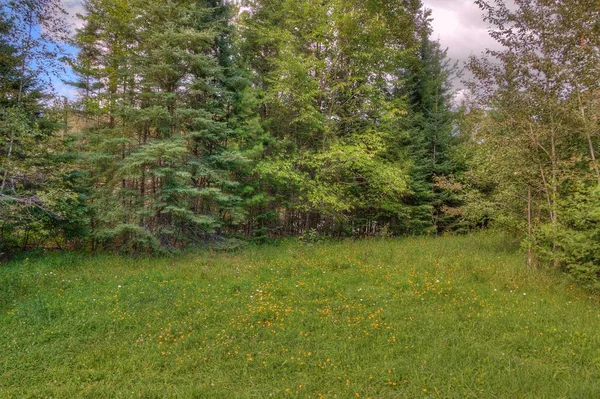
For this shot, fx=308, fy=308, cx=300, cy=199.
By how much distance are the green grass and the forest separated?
1.64m

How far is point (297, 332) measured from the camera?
4504 millimetres

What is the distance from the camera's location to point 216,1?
33.1 feet

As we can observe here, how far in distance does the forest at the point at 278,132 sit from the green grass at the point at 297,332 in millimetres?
1642

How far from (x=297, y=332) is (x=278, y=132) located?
30.2ft

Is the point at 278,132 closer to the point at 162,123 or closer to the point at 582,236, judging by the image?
the point at 162,123

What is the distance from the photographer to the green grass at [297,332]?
11.2ft

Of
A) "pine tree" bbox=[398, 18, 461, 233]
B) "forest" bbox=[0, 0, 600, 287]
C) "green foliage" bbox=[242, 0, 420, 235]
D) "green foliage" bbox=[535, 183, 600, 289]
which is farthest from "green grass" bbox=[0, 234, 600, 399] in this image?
"pine tree" bbox=[398, 18, 461, 233]

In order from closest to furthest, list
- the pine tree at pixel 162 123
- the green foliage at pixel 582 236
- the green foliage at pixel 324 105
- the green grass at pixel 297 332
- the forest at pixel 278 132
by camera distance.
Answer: the green grass at pixel 297 332 → the green foliage at pixel 582 236 → the forest at pixel 278 132 → the pine tree at pixel 162 123 → the green foliage at pixel 324 105

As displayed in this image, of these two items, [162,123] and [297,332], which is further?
[162,123]

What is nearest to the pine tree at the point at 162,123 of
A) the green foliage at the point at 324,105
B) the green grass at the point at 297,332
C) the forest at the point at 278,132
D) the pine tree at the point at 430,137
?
the forest at the point at 278,132

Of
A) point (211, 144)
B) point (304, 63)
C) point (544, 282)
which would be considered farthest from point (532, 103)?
point (211, 144)

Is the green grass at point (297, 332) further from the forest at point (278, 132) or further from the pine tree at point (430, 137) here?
the pine tree at point (430, 137)

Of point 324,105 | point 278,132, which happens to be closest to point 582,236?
point 324,105

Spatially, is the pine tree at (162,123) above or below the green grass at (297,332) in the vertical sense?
above
